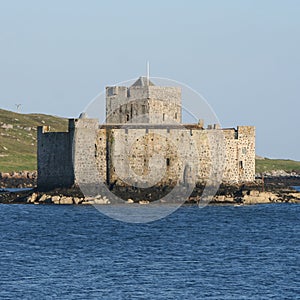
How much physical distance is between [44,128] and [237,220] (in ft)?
51.3

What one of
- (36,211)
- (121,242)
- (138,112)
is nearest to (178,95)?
(138,112)

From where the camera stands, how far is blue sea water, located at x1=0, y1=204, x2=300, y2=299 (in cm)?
3222

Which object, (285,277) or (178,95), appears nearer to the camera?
(285,277)

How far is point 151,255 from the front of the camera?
40031 mm

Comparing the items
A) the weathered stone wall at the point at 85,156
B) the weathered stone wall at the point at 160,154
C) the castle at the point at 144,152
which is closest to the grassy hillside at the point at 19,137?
the castle at the point at 144,152

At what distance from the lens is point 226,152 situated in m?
63.4

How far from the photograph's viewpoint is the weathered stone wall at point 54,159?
62.6 m

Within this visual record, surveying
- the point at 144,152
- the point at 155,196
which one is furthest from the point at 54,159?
the point at 155,196

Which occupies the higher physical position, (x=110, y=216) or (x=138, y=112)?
(x=138, y=112)

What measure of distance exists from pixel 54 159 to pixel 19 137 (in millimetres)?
71587

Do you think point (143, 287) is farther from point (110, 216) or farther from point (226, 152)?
point (226, 152)

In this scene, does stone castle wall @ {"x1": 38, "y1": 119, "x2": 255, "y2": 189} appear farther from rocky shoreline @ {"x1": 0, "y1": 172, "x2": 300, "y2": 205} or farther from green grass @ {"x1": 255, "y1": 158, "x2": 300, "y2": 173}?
green grass @ {"x1": 255, "y1": 158, "x2": 300, "y2": 173}

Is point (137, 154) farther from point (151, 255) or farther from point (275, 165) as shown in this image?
point (275, 165)

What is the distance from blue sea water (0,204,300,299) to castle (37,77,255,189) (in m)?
2.94
